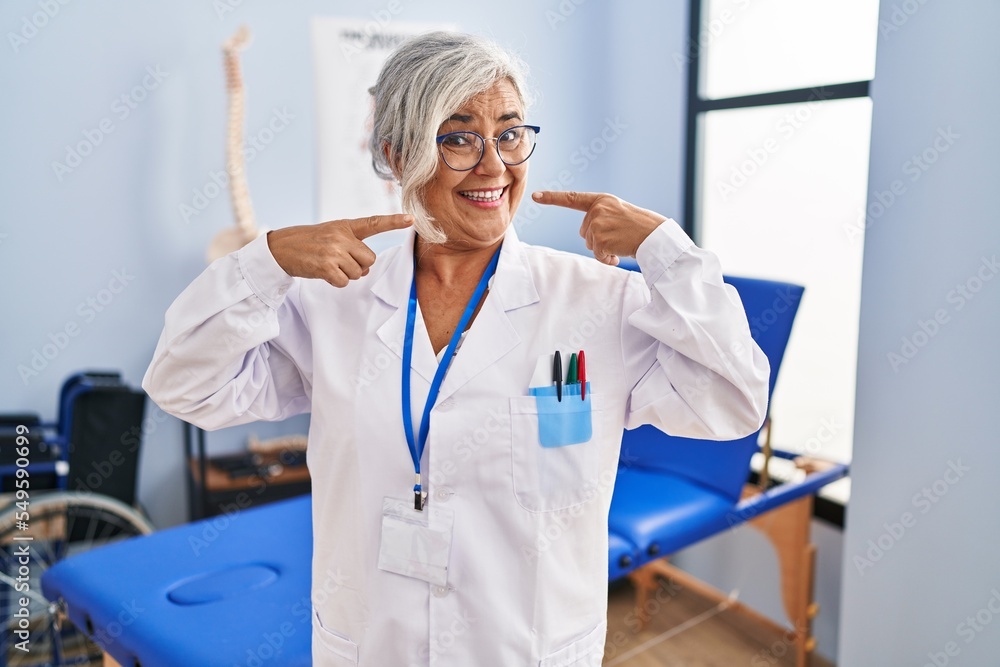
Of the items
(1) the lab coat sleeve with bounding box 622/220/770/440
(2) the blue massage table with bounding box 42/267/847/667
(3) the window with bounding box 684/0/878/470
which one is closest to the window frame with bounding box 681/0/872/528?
(3) the window with bounding box 684/0/878/470

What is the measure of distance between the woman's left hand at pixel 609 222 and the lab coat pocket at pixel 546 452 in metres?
0.23

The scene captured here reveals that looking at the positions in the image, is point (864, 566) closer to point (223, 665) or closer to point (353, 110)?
point (223, 665)

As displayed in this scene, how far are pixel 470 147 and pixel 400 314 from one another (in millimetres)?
276

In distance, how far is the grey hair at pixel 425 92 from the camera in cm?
Answer: 119

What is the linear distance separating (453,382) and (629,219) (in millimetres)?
352

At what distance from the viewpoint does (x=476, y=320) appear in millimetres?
1268

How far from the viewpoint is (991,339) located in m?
1.67

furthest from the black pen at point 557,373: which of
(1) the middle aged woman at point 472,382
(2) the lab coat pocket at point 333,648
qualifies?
(2) the lab coat pocket at point 333,648

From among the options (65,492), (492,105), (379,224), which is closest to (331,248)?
(379,224)

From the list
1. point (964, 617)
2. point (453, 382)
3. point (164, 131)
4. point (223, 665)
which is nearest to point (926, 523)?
point (964, 617)

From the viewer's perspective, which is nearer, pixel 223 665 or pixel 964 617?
pixel 223 665

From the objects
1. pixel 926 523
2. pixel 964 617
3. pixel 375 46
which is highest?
pixel 375 46

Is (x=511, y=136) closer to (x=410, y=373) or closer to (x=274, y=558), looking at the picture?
(x=410, y=373)

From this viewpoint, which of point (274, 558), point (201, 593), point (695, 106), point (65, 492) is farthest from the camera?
point (695, 106)
